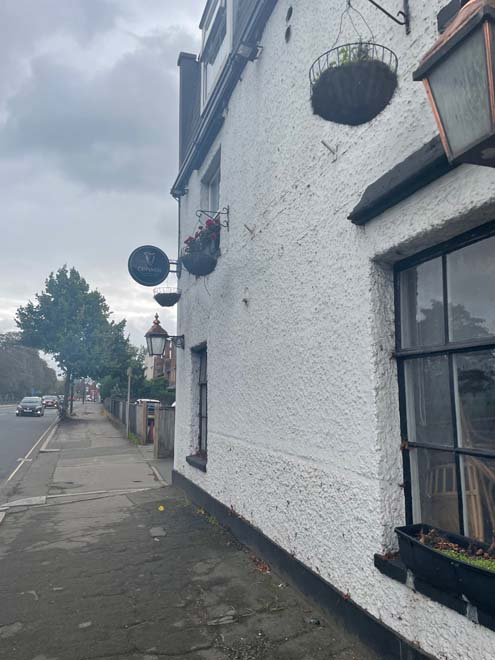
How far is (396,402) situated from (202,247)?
403 cm

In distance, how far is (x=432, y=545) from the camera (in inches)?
99.7

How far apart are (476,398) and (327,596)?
1.84 metres

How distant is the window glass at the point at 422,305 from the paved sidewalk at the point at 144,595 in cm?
190

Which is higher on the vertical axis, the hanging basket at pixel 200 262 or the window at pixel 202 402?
the hanging basket at pixel 200 262

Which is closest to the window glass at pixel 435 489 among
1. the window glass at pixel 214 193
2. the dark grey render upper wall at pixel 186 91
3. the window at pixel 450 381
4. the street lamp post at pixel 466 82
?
the window at pixel 450 381

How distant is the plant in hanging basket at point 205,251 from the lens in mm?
6309

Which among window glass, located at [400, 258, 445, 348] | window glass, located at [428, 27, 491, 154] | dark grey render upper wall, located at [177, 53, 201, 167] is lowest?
window glass, located at [400, 258, 445, 348]

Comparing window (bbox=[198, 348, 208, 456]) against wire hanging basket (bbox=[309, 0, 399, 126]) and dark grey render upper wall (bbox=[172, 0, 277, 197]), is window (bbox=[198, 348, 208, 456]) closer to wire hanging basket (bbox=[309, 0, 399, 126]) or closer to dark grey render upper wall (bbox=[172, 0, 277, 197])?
dark grey render upper wall (bbox=[172, 0, 277, 197])

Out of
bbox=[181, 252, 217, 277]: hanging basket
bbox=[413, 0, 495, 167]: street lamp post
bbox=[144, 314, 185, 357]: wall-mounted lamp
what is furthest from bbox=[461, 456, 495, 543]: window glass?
bbox=[144, 314, 185, 357]: wall-mounted lamp

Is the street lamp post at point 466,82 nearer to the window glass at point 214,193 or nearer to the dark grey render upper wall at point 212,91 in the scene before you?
the dark grey render upper wall at point 212,91

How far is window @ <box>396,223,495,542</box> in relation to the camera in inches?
96.6

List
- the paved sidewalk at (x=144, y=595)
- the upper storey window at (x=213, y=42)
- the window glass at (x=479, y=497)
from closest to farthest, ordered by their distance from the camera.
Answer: the window glass at (x=479, y=497), the paved sidewalk at (x=144, y=595), the upper storey window at (x=213, y=42)

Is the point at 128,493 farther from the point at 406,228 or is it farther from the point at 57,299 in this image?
the point at 57,299

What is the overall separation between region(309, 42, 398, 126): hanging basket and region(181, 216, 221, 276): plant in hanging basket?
363 centimetres
